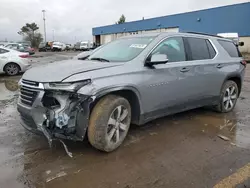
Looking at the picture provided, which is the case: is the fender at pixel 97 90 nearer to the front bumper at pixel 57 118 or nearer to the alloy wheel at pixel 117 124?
the front bumper at pixel 57 118

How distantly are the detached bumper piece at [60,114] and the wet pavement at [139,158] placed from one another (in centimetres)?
41

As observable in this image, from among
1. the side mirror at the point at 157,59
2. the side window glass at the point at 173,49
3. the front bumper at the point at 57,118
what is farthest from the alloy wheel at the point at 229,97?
the front bumper at the point at 57,118

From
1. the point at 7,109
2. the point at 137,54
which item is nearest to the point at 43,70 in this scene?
the point at 137,54

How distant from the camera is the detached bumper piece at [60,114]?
3098 mm

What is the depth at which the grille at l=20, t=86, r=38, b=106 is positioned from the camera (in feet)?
10.6

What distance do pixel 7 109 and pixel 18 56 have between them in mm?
6420

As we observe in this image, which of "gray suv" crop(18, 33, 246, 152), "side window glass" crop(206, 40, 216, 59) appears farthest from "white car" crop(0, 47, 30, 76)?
"side window glass" crop(206, 40, 216, 59)

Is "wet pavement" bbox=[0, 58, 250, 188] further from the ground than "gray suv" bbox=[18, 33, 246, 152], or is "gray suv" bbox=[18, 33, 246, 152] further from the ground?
"gray suv" bbox=[18, 33, 246, 152]

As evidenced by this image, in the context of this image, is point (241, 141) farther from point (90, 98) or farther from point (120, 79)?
point (90, 98)

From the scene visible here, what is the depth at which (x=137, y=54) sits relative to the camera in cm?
389

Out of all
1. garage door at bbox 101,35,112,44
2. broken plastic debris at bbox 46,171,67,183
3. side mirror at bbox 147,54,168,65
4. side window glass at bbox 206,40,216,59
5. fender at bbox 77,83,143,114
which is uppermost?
garage door at bbox 101,35,112,44

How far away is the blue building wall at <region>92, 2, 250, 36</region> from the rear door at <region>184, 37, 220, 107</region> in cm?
2540

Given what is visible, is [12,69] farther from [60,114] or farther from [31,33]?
[31,33]

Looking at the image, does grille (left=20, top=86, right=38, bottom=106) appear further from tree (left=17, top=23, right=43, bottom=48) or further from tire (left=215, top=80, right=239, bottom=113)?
tree (left=17, top=23, right=43, bottom=48)
